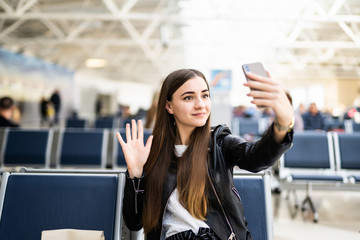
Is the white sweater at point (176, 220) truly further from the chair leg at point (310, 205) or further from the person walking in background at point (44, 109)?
the person walking in background at point (44, 109)

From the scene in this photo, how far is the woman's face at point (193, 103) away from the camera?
1.23 metres

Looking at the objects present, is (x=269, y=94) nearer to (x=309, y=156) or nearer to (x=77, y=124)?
(x=309, y=156)

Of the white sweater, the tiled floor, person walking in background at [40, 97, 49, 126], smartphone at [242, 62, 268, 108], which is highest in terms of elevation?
person walking in background at [40, 97, 49, 126]

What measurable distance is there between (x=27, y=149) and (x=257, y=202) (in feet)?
11.1

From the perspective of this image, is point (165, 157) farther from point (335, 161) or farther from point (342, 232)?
point (335, 161)

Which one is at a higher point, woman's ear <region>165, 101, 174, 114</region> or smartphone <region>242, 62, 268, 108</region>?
smartphone <region>242, 62, 268, 108</region>

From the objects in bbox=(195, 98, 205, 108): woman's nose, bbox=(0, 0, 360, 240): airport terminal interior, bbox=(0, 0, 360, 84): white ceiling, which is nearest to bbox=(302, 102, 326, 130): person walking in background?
bbox=(0, 0, 360, 240): airport terminal interior

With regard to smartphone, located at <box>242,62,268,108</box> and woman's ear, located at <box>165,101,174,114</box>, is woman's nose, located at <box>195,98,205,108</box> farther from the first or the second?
smartphone, located at <box>242,62,268,108</box>

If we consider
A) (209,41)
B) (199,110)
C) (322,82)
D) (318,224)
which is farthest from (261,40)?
(322,82)

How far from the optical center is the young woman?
1.17m

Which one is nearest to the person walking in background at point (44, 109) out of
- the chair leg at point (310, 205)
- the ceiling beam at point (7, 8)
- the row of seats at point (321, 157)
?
the ceiling beam at point (7, 8)

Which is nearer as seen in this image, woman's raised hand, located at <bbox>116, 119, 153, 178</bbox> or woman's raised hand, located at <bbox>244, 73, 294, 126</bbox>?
woman's raised hand, located at <bbox>244, 73, 294, 126</bbox>

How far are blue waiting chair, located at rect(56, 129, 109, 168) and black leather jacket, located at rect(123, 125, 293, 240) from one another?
2641 millimetres

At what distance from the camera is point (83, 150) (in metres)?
3.81
